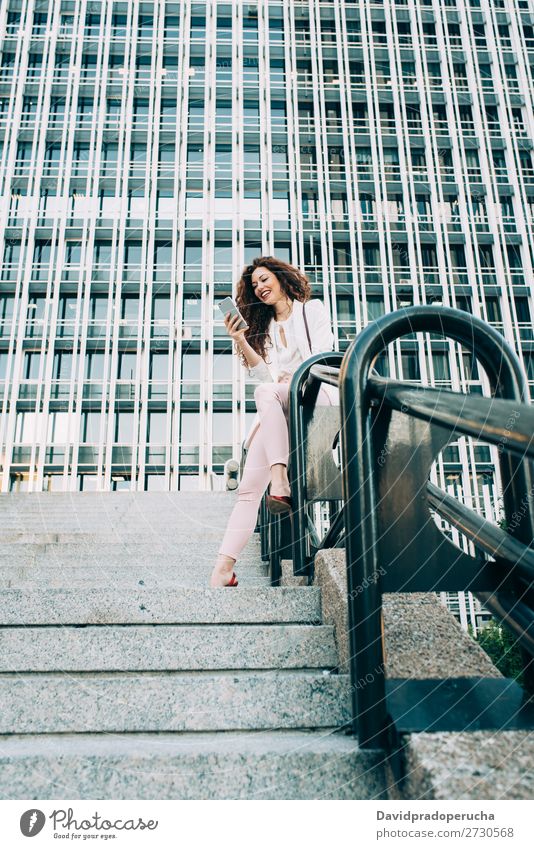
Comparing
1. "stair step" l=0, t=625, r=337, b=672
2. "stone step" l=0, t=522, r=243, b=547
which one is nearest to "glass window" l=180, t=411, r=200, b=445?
"stone step" l=0, t=522, r=243, b=547

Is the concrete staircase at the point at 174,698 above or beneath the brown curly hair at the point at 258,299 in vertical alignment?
beneath

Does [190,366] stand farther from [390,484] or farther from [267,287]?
[390,484]

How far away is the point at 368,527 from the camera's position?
4.40 ft

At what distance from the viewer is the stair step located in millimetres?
1692

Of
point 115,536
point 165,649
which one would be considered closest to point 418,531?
point 165,649

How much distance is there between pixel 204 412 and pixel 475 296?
409 inches

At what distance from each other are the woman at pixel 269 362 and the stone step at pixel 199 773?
111 cm

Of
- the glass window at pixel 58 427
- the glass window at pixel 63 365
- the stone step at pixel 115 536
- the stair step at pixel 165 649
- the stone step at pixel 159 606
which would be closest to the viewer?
→ the stair step at pixel 165 649

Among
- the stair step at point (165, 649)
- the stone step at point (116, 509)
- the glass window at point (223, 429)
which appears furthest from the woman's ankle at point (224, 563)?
the glass window at point (223, 429)

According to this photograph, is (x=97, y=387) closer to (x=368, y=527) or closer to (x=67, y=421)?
(x=67, y=421)

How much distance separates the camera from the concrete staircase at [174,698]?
1244mm

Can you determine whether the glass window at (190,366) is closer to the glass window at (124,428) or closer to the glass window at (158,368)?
the glass window at (158,368)

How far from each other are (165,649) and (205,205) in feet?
69.0

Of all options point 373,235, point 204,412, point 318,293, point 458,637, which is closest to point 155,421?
point 204,412
